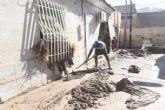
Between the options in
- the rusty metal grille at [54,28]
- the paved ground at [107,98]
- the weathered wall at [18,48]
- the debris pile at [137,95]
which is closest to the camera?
the paved ground at [107,98]

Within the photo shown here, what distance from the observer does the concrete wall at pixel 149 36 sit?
25500 mm

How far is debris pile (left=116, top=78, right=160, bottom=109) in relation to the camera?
7231mm

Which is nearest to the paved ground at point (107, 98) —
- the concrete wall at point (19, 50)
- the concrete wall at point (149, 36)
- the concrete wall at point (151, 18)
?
the concrete wall at point (19, 50)

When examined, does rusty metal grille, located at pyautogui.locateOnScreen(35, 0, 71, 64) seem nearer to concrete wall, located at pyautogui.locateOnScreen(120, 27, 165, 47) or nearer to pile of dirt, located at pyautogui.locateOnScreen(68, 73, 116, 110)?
pile of dirt, located at pyautogui.locateOnScreen(68, 73, 116, 110)

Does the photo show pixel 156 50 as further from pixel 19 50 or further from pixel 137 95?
pixel 19 50

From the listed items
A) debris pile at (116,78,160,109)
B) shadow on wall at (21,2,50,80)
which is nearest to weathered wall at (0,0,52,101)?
shadow on wall at (21,2,50,80)

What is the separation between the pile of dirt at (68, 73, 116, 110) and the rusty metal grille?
6.47ft

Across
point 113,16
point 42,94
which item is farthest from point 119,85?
point 113,16

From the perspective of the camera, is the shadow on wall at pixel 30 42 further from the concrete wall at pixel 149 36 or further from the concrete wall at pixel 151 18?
the concrete wall at pixel 151 18

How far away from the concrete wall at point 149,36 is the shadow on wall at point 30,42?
Result: 18064 millimetres

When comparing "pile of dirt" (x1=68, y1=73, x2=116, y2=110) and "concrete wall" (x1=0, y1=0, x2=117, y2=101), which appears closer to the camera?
"pile of dirt" (x1=68, y1=73, x2=116, y2=110)

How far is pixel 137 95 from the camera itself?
26.4ft

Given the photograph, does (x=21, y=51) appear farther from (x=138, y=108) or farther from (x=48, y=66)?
(x=138, y=108)

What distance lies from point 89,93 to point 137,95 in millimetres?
1447
